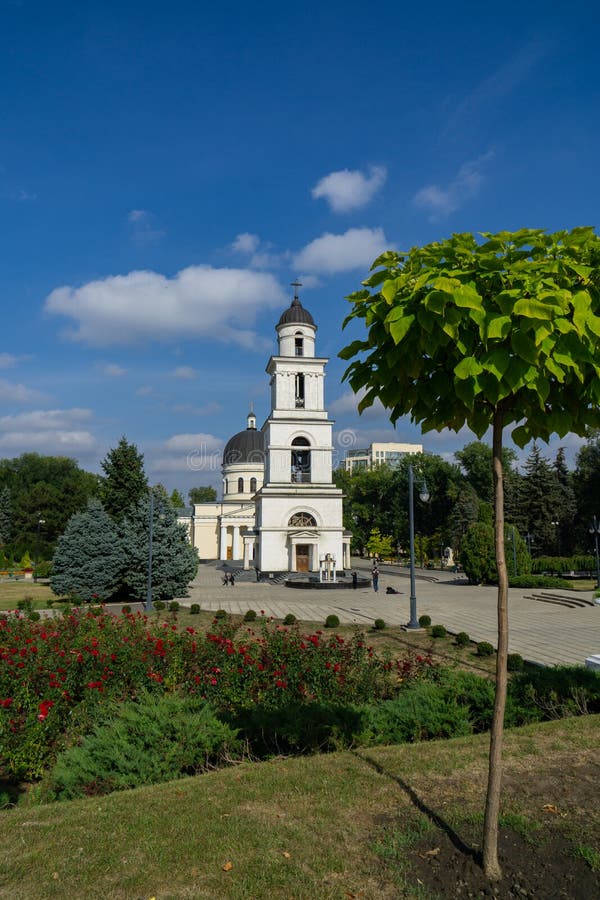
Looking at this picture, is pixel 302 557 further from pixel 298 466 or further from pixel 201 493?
pixel 201 493

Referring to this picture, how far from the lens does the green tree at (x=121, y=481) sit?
3669cm

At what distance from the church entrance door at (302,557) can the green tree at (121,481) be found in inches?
510

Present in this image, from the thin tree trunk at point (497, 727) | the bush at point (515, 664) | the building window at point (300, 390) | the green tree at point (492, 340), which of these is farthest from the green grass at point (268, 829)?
the building window at point (300, 390)

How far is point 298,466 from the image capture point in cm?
4578

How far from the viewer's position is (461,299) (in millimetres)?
3230

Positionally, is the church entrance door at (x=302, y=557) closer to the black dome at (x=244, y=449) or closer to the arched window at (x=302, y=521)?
the arched window at (x=302, y=521)

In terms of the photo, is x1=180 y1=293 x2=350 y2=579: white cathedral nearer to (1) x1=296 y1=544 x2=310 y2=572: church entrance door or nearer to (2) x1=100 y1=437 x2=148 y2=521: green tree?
(1) x1=296 y1=544 x2=310 y2=572: church entrance door

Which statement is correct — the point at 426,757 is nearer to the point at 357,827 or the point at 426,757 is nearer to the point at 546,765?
the point at 546,765

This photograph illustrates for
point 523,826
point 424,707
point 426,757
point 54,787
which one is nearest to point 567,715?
point 424,707

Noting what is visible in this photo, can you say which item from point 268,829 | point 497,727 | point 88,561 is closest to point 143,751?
point 268,829

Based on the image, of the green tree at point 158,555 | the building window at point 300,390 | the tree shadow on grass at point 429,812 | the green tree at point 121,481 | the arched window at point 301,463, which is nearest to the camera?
the tree shadow on grass at point 429,812

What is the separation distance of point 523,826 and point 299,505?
1544 inches

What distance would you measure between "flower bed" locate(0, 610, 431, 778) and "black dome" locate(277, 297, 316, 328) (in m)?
38.9

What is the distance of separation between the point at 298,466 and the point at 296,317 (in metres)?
12.3
